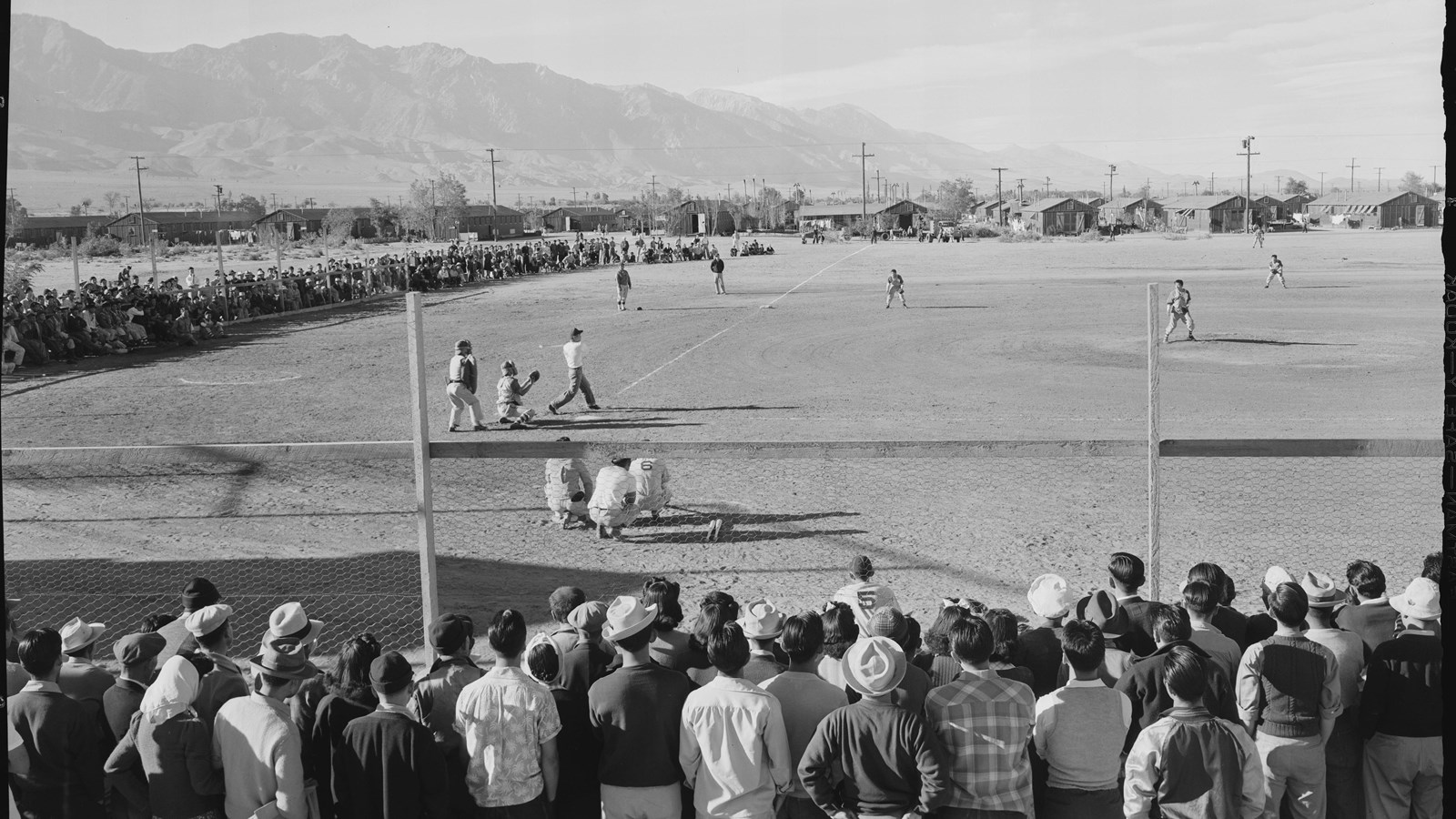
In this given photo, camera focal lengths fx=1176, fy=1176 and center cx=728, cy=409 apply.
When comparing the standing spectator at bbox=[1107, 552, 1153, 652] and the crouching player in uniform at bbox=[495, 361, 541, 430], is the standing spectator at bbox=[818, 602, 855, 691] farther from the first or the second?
the crouching player in uniform at bbox=[495, 361, 541, 430]

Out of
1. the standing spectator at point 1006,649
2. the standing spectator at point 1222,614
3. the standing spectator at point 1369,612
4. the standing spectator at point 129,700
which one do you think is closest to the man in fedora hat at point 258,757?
the standing spectator at point 129,700

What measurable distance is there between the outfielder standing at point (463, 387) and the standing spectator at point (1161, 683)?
46.4ft

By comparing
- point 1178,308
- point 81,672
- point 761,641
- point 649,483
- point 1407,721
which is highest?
point 1178,308

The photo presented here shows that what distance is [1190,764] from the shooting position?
439 cm

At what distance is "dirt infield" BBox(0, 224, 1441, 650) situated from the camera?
37.7 feet

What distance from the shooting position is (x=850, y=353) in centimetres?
2727

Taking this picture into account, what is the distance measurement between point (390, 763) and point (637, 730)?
96cm

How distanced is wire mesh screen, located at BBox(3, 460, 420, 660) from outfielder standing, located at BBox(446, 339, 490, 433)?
2325 millimetres

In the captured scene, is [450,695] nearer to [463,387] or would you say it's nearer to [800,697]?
[800,697]

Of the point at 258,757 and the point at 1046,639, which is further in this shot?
the point at 1046,639

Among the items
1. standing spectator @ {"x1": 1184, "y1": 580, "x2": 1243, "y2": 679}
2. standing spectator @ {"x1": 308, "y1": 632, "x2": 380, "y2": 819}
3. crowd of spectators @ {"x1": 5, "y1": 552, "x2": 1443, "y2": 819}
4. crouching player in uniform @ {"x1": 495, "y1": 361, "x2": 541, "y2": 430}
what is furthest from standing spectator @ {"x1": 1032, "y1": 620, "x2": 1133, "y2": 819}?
Result: crouching player in uniform @ {"x1": 495, "y1": 361, "x2": 541, "y2": 430}

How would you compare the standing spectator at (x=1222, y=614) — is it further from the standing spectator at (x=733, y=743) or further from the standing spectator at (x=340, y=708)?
the standing spectator at (x=340, y=708)

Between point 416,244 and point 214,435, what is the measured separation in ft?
264

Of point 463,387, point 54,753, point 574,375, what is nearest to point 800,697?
point 54,753
